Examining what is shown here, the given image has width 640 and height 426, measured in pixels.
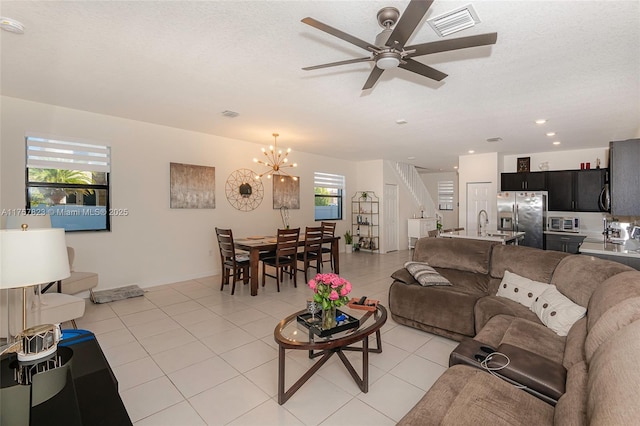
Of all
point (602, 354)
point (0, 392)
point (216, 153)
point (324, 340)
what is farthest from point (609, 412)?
point (216, 153)

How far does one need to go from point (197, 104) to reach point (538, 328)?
4.27 meters

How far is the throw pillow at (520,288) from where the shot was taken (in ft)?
8.76

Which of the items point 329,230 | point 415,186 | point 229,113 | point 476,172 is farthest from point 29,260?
point 415,186

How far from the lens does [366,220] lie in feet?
27.8

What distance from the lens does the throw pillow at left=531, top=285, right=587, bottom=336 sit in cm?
215

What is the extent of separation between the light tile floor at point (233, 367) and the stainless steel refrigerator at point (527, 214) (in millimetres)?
4283

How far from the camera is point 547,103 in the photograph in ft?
12.1

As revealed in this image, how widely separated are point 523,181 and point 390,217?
11.0 ft

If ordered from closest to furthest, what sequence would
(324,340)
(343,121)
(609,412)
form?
(609,412) → (324,340) → (343,121)

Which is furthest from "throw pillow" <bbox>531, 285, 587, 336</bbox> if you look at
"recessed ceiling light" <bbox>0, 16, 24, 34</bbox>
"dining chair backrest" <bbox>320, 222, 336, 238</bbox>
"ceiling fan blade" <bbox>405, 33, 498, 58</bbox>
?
"recessed ceiling light" <bbox>0, 16, 24, 34</bbox>

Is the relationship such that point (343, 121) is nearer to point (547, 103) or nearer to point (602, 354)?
point (547, 103)

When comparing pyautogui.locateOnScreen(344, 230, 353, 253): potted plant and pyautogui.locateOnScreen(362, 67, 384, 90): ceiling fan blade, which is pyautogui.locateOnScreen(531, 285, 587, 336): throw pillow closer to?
pyautogui.locateOnScreen(362, 67, 384, 90): ceiling fan blade

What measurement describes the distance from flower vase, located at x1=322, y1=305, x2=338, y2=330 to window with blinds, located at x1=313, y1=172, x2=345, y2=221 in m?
5.37

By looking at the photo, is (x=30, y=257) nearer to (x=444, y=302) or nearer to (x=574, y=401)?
(x=574, y=401)
